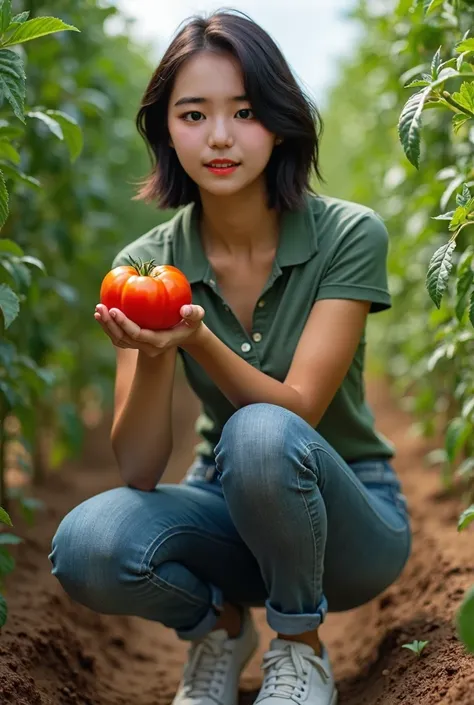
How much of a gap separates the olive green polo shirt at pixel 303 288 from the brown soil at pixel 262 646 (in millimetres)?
432

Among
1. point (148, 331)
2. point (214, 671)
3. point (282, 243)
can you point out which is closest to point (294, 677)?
point (214, 671)

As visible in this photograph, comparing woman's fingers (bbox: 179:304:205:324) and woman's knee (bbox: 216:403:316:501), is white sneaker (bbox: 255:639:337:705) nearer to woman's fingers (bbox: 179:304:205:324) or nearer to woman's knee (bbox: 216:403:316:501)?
woman's knee (bbox: 216:403:316:501)

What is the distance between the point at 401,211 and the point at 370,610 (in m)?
1.61

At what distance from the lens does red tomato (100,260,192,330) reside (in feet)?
5.81

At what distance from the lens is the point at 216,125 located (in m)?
1.99

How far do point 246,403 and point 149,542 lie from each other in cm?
34

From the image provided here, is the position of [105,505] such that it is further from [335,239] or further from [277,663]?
[335,239]

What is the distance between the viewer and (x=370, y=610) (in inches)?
113

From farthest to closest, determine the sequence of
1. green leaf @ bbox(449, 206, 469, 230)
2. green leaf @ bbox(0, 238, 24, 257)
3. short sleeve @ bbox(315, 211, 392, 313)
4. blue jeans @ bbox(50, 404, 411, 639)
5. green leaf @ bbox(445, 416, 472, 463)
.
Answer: green leaf @ bbox(445, 416, 472, 463) < green leaf @ bbox(0, 238, 24, 257) < short sleeve @ bbox(315, 211, 392, 313) < blue jeans @ bbox(50, 404, 411, 639) < green leaf @ bbox(449, 206, 469, 230)

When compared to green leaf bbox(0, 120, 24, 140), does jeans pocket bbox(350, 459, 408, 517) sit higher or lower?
lower

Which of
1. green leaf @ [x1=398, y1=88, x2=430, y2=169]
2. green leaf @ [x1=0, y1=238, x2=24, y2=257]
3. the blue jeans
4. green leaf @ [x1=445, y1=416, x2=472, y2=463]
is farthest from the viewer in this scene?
green leaf @ [x1=445, y1=416, x2=472, y2=463]

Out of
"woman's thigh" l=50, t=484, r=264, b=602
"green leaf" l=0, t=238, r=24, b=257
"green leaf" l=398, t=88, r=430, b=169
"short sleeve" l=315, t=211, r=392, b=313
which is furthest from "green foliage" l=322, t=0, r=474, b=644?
"green leaf" l=0, t=238, r=24, b=257

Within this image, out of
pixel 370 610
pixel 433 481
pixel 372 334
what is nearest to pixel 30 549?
pixel 370 610

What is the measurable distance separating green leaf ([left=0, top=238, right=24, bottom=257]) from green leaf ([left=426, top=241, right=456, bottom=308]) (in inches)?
37.7
